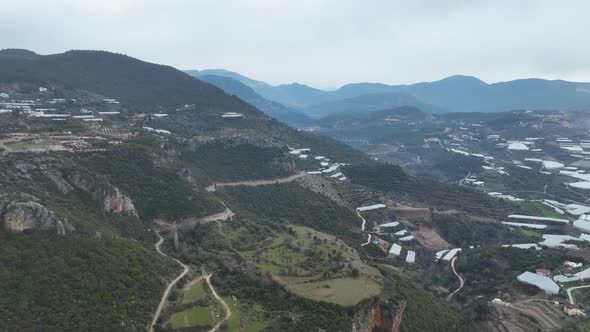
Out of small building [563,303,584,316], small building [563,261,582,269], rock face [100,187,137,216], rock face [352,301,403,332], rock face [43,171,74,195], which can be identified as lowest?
small building [563,261,582,269]

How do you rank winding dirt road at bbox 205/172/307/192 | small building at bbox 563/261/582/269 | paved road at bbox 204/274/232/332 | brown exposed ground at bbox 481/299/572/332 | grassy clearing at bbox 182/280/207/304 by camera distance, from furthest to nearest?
winding dirt road at bbox 205/172/307/192 → small building at bbox 563/261/582/269 → brown exposed ground at bbox 481/299/572/332 → grassy clearing at bbox 182/280/207/304 → paved road at bbox 204/274/232/332

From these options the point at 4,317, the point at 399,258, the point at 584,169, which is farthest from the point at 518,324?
the point at 584,169

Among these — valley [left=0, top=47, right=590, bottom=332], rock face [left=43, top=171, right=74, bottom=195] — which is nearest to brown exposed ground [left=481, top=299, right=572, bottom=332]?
valley [left=0, top=47, right=590, bottom=332]

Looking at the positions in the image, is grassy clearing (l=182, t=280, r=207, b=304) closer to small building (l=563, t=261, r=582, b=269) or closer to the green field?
the green field

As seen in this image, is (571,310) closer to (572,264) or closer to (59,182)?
(572,264)

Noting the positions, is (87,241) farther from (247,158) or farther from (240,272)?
(247,158)

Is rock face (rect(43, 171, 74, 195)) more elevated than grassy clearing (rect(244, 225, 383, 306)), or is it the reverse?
rock face (rect(43, 171, 74, 195))
